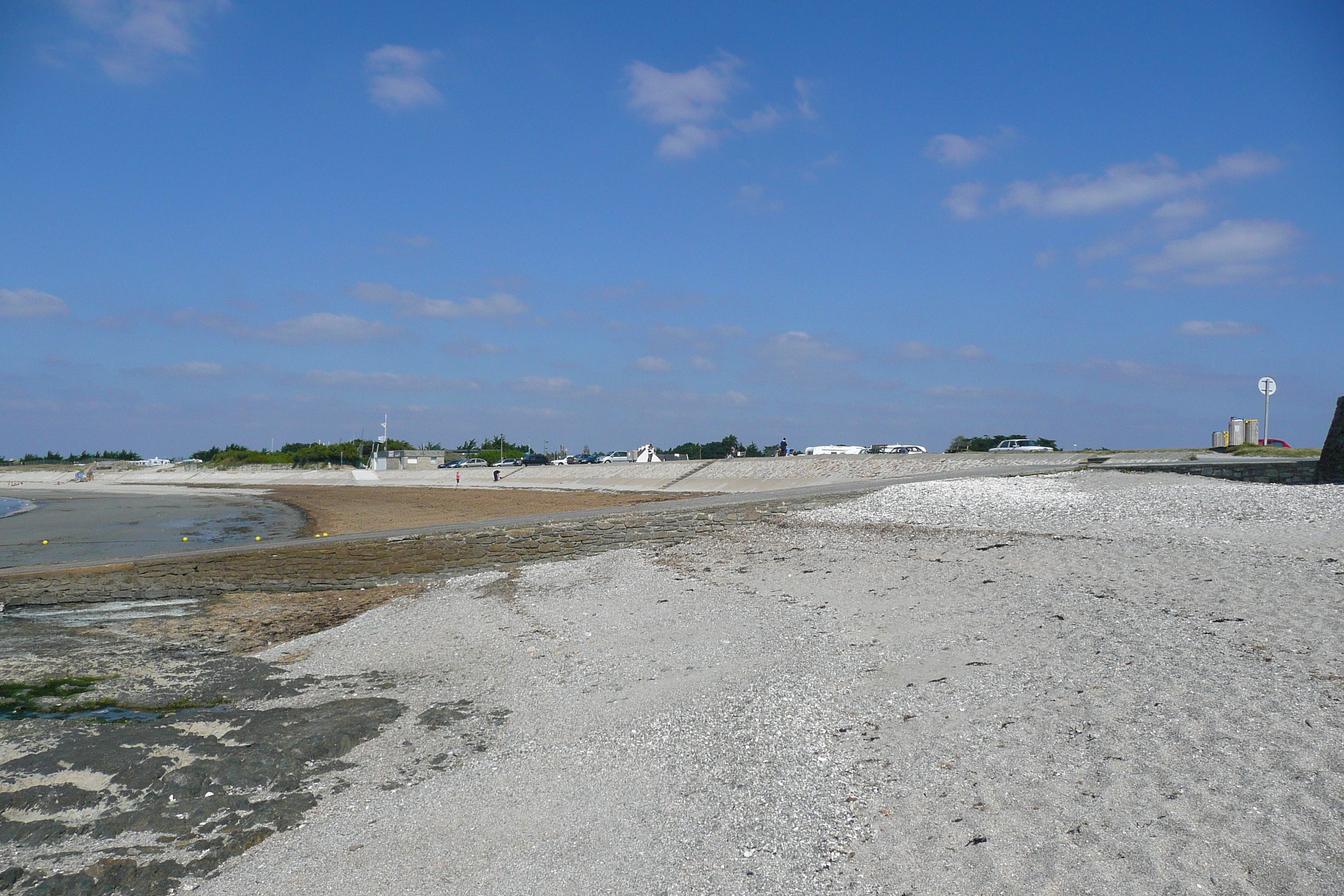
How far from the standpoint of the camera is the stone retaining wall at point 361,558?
13.7m

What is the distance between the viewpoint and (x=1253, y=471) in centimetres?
2019

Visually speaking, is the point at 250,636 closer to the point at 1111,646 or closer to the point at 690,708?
the point at 690,708

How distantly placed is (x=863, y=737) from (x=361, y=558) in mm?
12281

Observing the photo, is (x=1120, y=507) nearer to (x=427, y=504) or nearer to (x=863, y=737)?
(x=863, y=737)

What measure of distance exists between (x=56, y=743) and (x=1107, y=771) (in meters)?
8.03

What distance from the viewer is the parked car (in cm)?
4225

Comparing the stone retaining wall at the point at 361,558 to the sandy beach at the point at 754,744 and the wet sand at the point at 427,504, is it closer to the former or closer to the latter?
the wet sand at the point at 427,504

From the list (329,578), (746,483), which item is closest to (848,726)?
(329,578)

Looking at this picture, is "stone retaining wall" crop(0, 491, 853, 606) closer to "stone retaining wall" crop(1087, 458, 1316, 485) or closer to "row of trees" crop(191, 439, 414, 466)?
"stone retaining wall" crop(1087, 458, 1316, 485)

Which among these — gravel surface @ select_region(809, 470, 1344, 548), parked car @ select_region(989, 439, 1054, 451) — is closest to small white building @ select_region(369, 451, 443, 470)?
parked car @ select_region(989, 439, 1054, 451)

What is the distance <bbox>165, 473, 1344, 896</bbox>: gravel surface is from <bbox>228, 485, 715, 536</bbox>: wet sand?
11.3 meters

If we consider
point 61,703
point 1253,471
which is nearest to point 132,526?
point 61,703

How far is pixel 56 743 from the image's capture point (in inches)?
262

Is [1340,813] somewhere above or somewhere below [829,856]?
above
